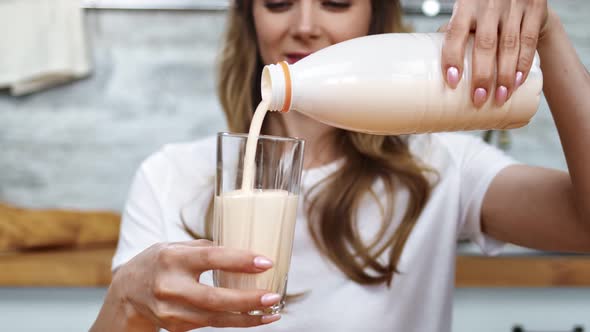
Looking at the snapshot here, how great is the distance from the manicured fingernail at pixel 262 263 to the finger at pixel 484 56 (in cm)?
28

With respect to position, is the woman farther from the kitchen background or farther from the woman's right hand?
the kitchen background

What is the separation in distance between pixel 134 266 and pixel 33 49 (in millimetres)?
1576

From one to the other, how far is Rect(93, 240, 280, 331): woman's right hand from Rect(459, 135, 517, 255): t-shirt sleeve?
1.87 feet

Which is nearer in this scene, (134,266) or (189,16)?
(134,266)

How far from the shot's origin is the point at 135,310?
708mm

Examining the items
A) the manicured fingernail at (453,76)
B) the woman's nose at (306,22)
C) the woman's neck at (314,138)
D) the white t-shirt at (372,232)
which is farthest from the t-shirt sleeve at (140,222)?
the manicured fingernail at (453,76)

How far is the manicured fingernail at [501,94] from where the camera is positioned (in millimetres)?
655

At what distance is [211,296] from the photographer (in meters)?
0.60

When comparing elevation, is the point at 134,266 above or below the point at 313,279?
above

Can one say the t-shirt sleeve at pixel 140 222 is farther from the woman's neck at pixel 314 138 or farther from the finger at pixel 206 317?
the finger at pixel 206 317

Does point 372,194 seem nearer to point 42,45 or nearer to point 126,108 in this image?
point 126,108

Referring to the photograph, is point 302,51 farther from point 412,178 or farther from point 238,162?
point 238,162

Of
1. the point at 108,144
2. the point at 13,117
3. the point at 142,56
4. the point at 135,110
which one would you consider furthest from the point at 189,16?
the point at 13,117

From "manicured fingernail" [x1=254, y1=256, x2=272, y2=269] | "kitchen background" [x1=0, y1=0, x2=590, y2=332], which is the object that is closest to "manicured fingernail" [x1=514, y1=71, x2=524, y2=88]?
"manicured fingernail" [x1=254, y1=256, x2=272, y2=269]
